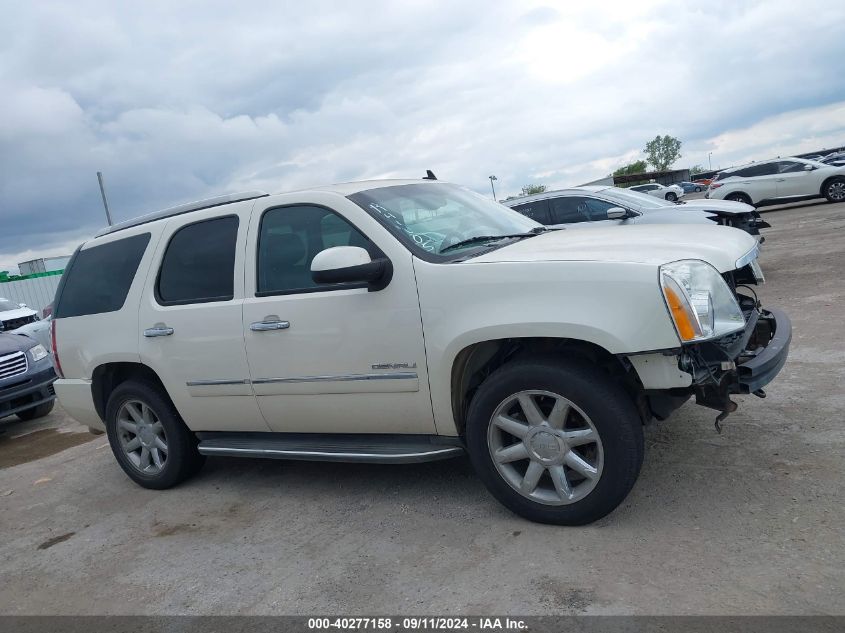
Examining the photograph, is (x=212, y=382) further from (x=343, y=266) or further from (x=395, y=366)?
(x=343, y=266)

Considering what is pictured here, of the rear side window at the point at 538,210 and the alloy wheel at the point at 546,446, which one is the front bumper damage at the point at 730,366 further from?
the rear side window at the point at 538,210

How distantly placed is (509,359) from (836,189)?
19.5m

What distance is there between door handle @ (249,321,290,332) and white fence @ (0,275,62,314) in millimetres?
23264

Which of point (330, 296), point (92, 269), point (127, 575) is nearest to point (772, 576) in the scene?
point (330, 296)

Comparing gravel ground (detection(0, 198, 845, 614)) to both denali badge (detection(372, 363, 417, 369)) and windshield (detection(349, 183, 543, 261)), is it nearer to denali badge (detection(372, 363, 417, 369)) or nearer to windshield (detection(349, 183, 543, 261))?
denali badge (detection(372, 363, 417, 369))

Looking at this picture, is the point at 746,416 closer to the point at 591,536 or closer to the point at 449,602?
the point at 591,536

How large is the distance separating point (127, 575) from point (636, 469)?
2.68 m

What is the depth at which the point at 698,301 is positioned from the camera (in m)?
3.16

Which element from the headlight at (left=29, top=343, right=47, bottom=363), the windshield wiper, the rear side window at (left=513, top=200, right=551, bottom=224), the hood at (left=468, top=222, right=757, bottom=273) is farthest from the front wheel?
the headlight at (left=29, top=343, right=47, bottom=363)

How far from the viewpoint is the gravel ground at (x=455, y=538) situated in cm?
295

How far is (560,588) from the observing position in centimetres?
300

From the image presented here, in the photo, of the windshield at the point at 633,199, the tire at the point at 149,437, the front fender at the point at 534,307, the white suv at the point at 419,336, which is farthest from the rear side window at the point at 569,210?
the front fender at the point at 534,307

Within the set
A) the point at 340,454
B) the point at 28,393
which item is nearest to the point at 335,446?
the point at 340,454

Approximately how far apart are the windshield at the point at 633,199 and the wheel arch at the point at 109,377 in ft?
23.3
